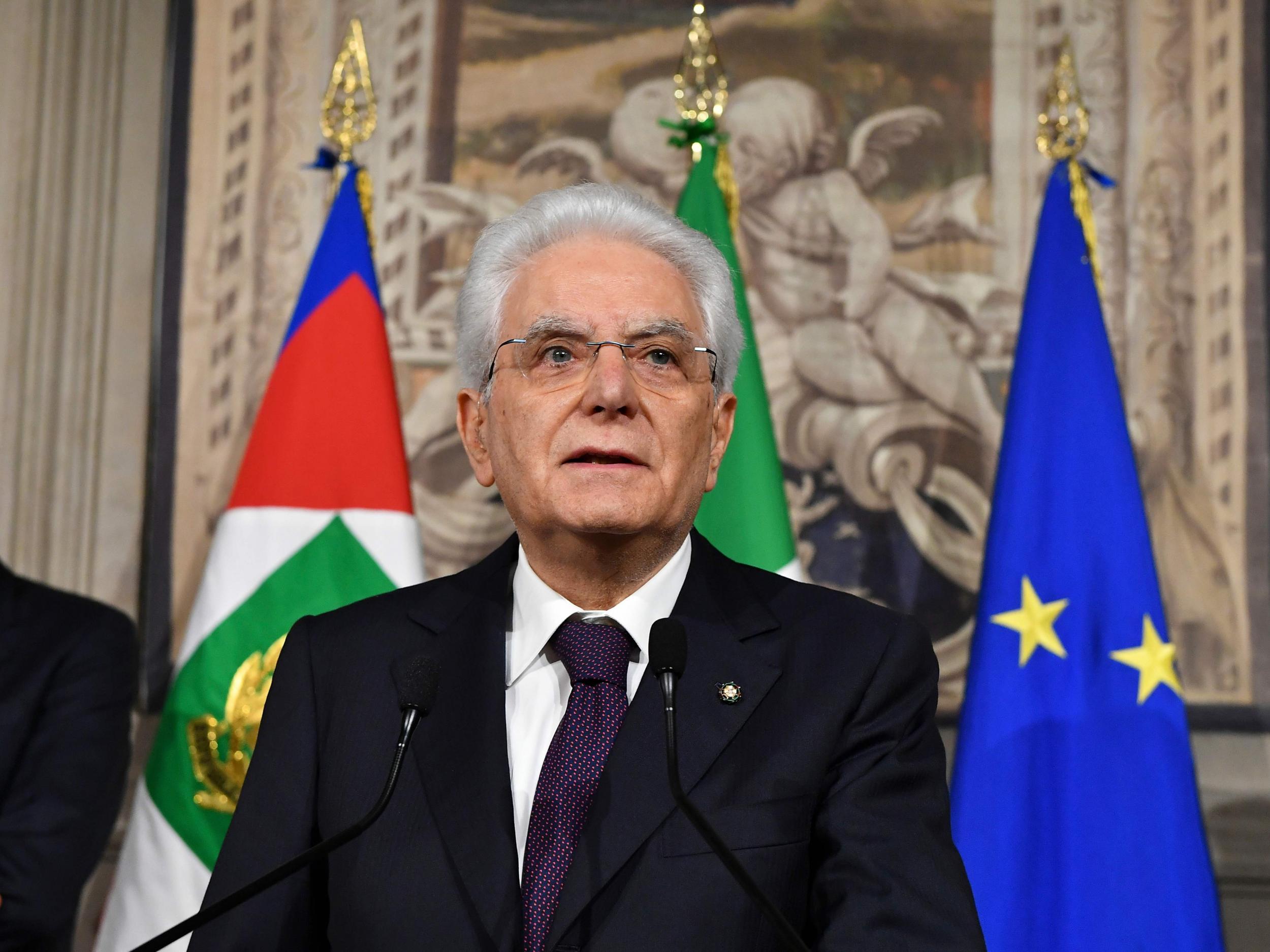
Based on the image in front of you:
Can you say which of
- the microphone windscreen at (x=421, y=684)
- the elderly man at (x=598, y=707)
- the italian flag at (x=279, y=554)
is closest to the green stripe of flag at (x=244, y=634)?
the italian flag at (x=279, y=554)

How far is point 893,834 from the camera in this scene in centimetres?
130

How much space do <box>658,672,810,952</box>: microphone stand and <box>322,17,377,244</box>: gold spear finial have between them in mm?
2295

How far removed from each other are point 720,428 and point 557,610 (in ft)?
1.20

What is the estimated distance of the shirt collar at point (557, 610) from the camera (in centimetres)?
154

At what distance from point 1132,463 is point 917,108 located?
1.20 metres

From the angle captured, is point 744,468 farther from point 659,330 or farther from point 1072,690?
point 659,330

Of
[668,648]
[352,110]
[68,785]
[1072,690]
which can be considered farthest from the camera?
[352,110]

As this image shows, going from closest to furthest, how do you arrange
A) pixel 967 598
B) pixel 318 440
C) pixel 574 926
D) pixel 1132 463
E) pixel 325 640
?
pixel 574 926 → pixel 325 640 → pixel 1132 463 → pixel 318 440 → pixel 967 598

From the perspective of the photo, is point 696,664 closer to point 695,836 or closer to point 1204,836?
point 695,836

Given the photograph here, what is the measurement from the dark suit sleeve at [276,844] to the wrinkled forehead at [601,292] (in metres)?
0.55

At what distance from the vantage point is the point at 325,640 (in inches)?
61.9

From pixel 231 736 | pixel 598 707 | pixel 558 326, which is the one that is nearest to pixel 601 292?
pixel 558 326

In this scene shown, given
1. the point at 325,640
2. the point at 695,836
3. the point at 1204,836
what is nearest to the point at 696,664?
the point at 695,836

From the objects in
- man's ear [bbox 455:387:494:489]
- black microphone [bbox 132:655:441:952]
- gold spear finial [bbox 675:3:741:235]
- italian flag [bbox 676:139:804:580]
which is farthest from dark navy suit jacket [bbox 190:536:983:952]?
gold spear finial [bbox 675:3:741:235]
